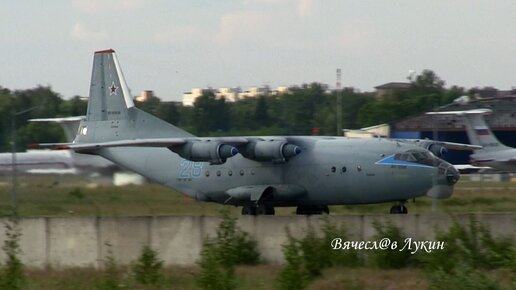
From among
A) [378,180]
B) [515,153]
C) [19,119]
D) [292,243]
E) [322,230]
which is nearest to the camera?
[292,243]

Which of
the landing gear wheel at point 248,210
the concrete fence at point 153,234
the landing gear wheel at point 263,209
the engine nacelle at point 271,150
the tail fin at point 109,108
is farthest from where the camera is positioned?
the tail fin at point 109,108

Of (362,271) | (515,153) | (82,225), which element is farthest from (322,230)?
(515,153)

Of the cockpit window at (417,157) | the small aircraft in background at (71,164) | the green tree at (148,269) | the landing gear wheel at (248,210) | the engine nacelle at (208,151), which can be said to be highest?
the engine nacelle at (208,151)

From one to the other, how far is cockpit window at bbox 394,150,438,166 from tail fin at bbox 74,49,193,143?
9245mm

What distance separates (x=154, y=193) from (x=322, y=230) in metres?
15.7

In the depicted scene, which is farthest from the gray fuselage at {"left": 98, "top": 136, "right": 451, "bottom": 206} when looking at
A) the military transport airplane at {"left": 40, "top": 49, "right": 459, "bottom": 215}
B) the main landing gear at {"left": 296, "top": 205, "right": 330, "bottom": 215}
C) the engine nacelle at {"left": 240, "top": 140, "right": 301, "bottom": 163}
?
the main landing gear at {"left": 296, "top": 205, "right": 330, "bottom": 215}

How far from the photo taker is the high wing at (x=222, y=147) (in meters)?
30.2

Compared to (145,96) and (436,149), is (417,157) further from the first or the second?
(145,96)

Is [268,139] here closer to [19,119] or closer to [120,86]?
[120,86]

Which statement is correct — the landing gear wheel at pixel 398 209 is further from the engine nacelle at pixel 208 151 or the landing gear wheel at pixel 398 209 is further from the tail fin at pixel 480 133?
the tail fin at pixel 480 133

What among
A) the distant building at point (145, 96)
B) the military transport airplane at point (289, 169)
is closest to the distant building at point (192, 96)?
the distant building at point (145, 96)

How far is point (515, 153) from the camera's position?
50.9 m

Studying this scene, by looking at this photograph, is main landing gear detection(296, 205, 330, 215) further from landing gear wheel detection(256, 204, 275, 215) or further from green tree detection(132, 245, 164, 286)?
green tree detection(132, 245, 164, 286)

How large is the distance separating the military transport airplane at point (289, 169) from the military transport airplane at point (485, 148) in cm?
2125
